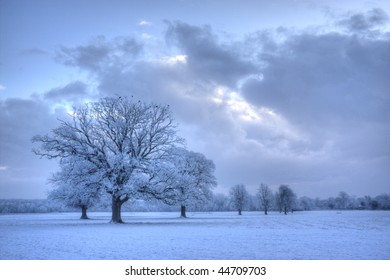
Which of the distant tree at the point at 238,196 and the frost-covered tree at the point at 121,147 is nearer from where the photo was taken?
the frost-covered tree at the point at 121,147

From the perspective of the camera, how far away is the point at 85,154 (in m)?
40.1

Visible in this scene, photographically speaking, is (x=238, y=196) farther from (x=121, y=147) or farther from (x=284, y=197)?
(x=121, y=147)

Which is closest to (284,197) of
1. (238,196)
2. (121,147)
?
(238,196)

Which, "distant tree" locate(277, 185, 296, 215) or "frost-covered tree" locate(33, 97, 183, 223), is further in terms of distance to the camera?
A: "distant tree" locate(277, 185, 296, 215)

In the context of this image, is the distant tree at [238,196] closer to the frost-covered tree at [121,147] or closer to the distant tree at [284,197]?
the distant tree at [284,197]

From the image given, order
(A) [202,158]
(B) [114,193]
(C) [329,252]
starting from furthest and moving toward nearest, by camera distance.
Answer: (A) [202,158]
(B) [114,193]
(C) [329,252]

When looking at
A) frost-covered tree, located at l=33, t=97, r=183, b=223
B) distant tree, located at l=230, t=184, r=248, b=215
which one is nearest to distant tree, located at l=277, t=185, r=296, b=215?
distant tree, located at l=230, t=184, r=248, b=215

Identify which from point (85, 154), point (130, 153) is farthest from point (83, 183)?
point (130, 153)

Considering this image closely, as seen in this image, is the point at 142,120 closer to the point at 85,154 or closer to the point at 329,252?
the point at 85,154

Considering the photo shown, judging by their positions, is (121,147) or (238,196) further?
(238,196)

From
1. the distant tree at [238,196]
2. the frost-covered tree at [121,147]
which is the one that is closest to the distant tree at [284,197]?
the distant tree at [238,196]

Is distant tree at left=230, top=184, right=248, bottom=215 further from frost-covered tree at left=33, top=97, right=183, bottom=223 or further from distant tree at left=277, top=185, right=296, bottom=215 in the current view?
frost-covered tree at left=33, top=97, right=183, bottom=223

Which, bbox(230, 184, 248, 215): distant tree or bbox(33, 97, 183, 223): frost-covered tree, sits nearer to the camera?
bbox(33, 97, 183, 223): frost-covered tree
